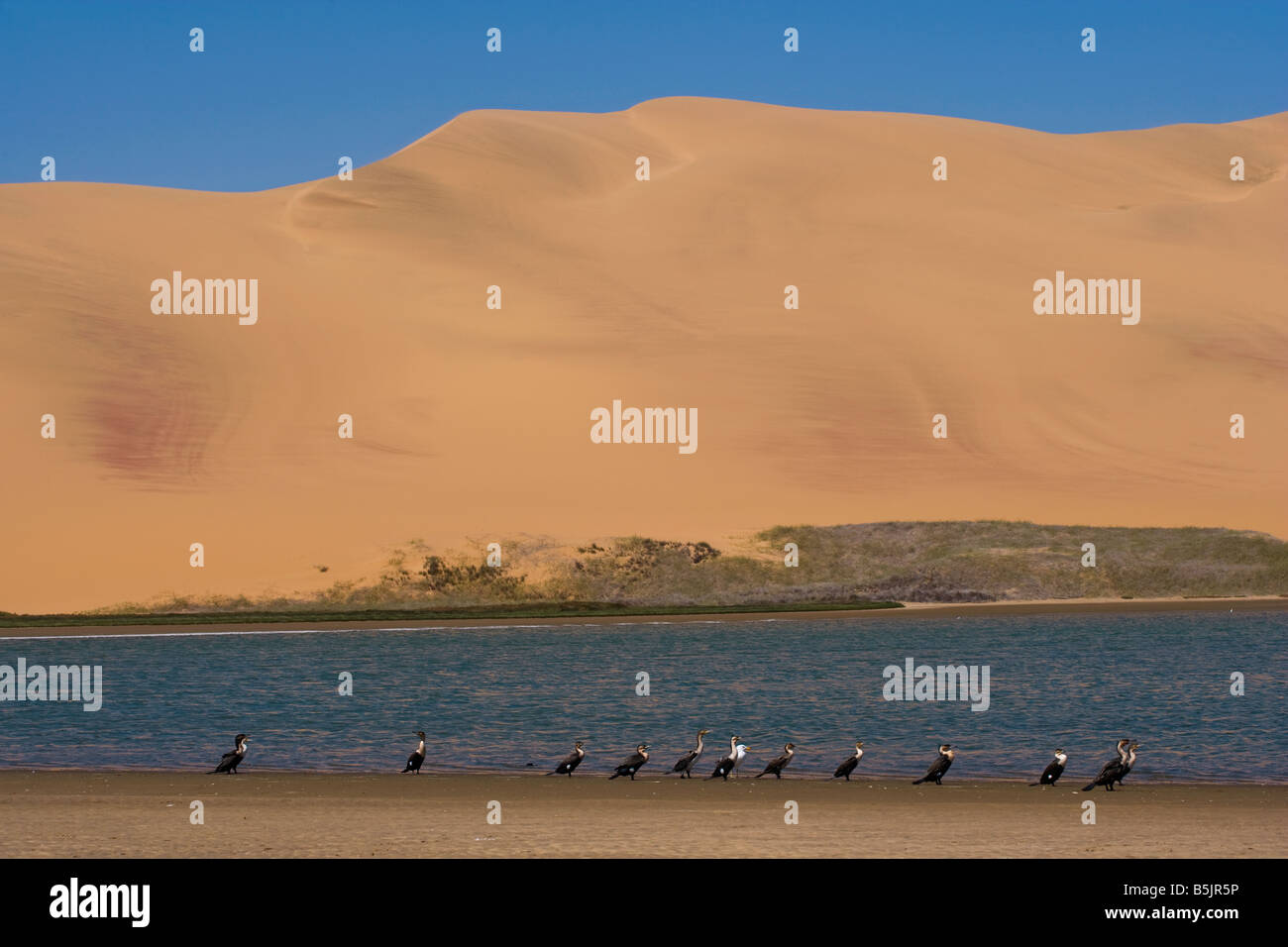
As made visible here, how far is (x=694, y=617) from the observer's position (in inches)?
2270

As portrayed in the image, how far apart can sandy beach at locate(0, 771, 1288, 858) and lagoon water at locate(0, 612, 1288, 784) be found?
74.4 inches

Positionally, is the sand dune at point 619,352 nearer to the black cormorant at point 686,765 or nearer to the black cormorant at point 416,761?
the black cormorant at point 416,761

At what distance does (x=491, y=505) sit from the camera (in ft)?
257

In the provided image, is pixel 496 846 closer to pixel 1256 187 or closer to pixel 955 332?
pixel 955 332

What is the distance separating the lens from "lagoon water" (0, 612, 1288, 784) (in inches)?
985

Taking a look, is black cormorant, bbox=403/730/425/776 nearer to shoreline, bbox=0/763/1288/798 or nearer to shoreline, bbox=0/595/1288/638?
shoreline, bbox=0/763/1288/798

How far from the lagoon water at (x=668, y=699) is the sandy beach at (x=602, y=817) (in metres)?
1.89

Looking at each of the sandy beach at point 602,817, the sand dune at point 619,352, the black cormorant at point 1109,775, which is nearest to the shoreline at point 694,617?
the sand dune at point 619,352

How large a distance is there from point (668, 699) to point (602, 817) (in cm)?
1483

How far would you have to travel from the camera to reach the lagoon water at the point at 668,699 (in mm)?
25031

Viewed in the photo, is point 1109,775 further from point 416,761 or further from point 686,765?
point 416,761

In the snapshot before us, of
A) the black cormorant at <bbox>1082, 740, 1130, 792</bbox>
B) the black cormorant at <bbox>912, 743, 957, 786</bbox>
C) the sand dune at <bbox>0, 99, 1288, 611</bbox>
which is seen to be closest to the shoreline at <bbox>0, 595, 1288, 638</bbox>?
the sand dune at <bbox>0, 99, 1288, 611</bbox>
